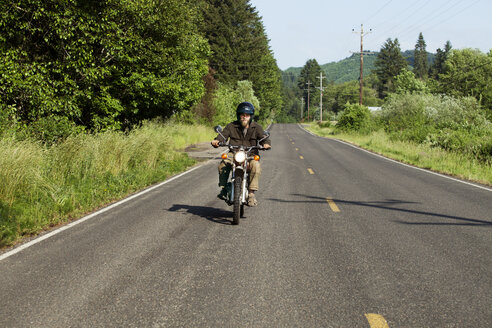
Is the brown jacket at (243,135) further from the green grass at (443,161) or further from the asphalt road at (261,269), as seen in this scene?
the green grass at (443,161)

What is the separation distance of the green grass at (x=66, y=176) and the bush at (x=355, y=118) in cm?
3758

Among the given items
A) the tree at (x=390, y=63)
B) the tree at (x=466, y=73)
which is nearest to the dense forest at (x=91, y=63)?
the tree at (x=466, y=73)

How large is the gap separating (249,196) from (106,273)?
3.41 metres

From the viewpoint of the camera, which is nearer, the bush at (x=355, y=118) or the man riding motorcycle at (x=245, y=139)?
the man riding motorcycle at (x=245, y=139)

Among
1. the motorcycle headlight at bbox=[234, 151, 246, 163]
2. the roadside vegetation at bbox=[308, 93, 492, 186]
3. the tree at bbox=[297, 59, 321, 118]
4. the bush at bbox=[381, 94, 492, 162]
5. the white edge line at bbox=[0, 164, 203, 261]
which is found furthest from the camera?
the tree at bbox=[297, 59, 321, 118]

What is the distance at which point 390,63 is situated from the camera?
116 meters

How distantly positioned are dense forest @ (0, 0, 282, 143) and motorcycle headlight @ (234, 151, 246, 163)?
6.41 metres

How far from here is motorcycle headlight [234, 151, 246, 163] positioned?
7145 mm

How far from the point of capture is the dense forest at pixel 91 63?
40.8 feet

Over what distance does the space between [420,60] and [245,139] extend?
480 ft

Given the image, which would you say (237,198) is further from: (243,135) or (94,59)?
(94,59)

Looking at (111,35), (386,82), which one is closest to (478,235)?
(111,35)

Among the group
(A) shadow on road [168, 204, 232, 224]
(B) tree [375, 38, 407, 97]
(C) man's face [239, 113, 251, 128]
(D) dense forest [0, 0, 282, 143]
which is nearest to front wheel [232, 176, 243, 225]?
(A) shadow on road [168, 204, 232, 224]

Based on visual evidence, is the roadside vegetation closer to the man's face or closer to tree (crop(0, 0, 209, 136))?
the man's face
